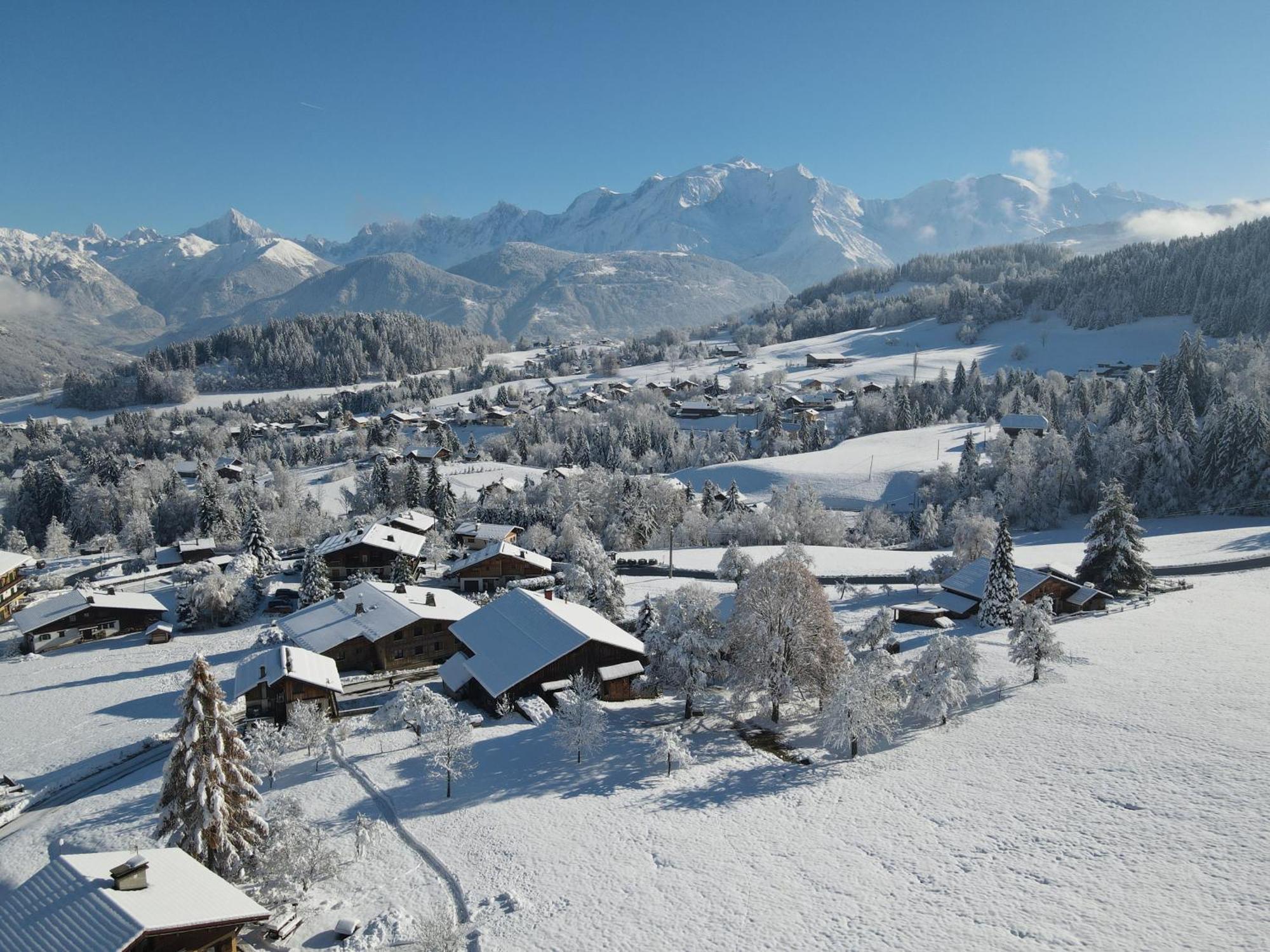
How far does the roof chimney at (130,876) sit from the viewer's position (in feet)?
52.7

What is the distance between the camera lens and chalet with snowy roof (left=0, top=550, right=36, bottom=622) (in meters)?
64.1

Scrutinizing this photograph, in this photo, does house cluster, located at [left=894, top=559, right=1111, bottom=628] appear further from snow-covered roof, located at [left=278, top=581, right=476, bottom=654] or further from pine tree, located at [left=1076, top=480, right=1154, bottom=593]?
snow-covered roof, located at [left=278, top=581, right=476, bottom=654]

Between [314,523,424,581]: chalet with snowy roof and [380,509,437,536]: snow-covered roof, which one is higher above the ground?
[380,509,437,536]: snow-covered roof

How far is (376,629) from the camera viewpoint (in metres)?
44.9

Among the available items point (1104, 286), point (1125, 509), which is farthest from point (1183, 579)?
point (1104, 286)

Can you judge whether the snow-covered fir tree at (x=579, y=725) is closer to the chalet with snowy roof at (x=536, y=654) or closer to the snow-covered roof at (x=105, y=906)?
the chalet with snowy roof at (x=536, y=654)

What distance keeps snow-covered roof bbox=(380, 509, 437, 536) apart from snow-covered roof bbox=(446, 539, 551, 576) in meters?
12.3

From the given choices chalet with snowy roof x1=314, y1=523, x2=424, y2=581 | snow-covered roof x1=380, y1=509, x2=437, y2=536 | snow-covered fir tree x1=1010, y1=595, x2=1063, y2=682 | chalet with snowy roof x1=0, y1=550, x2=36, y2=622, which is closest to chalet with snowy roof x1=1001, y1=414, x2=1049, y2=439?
snow-covered fir tree x1=1010, y1=595, x2=1063, y2=682

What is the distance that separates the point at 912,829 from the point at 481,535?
5737 cm

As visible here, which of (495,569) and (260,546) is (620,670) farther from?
(260,546)

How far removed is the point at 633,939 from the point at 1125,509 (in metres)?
48.3

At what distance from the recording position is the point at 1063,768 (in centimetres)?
2650

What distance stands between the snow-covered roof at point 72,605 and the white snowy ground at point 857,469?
2842 inches

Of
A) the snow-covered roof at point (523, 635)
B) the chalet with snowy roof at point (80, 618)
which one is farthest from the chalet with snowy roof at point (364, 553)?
the snow-covered roof at point (523, 635)
